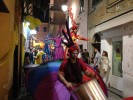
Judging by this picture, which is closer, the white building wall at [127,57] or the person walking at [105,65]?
the white building wall at [127,57]

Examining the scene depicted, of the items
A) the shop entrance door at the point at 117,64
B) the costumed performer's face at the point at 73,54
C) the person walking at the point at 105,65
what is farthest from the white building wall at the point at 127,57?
the costumed performer's face at the point at 73,54

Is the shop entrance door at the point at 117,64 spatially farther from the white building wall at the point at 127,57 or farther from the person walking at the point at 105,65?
the person walking at the point at 105,65

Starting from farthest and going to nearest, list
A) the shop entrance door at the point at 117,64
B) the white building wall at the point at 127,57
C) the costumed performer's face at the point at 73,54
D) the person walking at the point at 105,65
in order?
the person walking at the point at 105,65, the shop entrance door at the point at 117,64, the white building wall at the point at 127,57, the costumed performer's face at the point at 73,54

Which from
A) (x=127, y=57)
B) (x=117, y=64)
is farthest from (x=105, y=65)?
(x=127, y=57)

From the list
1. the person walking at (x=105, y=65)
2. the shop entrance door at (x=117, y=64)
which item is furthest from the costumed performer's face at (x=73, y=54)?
the person walking at (x=105, y=65)

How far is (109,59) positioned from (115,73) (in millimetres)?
789

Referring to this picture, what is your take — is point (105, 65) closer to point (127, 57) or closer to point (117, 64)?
point (117, 64)

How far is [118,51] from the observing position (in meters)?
10.8

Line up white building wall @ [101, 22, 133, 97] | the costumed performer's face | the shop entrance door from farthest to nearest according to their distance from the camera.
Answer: the shop entrance door
white building wall @ [101, 22, 133, 97]
the costumed performer's face

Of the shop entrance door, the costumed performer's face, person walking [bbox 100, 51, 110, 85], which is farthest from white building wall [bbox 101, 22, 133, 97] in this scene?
the costumed performer's face

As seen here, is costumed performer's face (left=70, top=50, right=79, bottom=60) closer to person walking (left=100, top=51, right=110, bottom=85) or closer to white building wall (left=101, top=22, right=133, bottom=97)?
white building wall (left=101, top=22, right=133, bottom=97)

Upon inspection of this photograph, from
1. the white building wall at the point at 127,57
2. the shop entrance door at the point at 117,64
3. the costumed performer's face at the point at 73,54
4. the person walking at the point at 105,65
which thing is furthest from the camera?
the person walking at the point at 105,65

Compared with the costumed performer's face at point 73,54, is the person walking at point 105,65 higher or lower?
lower

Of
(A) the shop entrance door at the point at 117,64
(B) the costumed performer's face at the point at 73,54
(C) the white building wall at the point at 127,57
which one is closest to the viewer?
(B) the costumed performer's face at the point at 73,54
